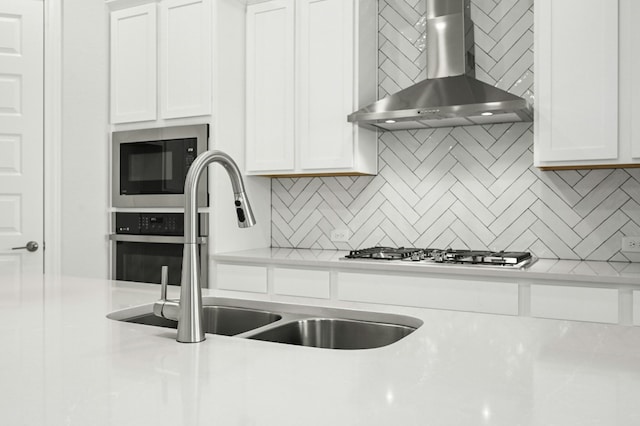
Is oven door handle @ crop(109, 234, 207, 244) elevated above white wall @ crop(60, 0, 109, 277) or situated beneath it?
situated beneath

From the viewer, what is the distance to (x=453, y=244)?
3410 mm

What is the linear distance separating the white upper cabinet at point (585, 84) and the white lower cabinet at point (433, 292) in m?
0.71

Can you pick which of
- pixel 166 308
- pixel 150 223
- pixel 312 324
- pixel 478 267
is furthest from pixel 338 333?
pixel 150 223

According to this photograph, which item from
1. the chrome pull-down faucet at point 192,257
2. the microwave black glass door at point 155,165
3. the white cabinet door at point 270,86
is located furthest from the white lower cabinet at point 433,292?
the chrome pull-down faucet at point 192,257

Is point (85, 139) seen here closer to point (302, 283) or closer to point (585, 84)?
point (302, 283)

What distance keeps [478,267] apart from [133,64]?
2611mm

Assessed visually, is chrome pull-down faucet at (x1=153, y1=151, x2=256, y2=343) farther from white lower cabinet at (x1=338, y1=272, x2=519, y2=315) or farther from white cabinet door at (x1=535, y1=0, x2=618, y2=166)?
white cabinet door at (x1=535, y1=0, x2=618, y2=166)

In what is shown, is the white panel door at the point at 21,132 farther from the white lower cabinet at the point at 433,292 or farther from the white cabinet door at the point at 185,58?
the white lower cabinet at the point at 433,292

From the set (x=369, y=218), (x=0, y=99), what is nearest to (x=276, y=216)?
(x=369, y=218)

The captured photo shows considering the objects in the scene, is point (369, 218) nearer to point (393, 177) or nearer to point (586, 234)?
point (393, 177)

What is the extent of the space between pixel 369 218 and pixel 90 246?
1894mm

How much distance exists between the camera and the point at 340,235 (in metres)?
3.75

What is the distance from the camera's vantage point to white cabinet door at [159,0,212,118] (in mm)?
3504

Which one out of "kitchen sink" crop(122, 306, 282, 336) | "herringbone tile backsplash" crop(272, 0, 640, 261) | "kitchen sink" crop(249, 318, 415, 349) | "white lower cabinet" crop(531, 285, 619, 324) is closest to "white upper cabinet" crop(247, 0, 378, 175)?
"herringbone tile backsplash" crop(272, 0, 640, 261)
